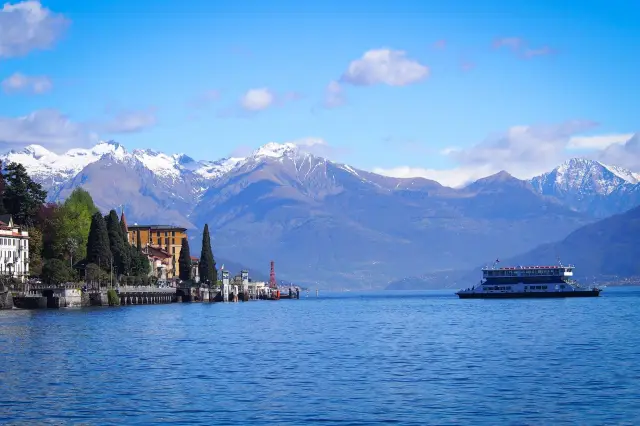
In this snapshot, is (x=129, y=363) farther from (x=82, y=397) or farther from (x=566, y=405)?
(x=566, y=405)

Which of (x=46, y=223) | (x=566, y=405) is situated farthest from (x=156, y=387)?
(x=46, y=223)

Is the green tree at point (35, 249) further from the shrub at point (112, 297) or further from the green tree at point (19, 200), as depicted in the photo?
the shrub at point (112, 297)

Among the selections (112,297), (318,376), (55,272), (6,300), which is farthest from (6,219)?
(318,376)

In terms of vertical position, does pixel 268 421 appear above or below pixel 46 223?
below

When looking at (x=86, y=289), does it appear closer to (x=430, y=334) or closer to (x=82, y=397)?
(x=430, y=334)

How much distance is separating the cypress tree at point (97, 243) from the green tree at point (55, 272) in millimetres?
7180

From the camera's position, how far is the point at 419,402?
182 feet

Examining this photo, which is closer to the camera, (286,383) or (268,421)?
(268,421)

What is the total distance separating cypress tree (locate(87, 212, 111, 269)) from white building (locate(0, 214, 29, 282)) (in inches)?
398

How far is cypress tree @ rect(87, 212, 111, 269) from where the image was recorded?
582 feet

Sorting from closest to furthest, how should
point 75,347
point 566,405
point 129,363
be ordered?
point 566,405, point 129,363, point 75,347

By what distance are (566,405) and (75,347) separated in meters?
45.6

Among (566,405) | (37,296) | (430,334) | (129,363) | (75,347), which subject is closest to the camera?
(566,405)

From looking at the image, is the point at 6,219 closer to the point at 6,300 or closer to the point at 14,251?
the point at 14,251
